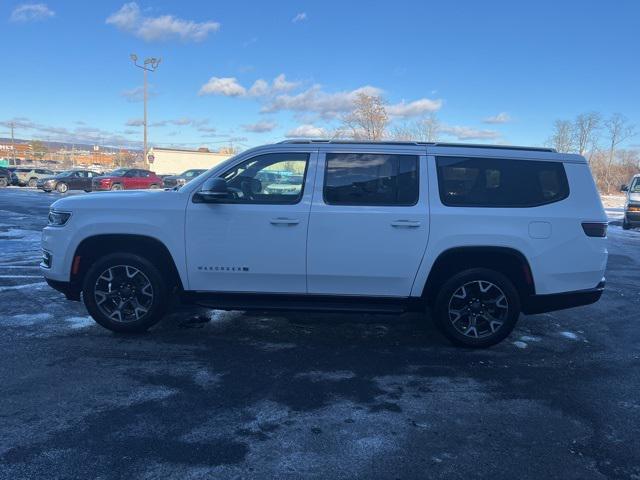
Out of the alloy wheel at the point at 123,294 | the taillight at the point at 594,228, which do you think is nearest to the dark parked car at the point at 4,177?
the alloy wheel at the point at 123,294

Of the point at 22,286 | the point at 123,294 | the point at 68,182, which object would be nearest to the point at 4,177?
the point at 68,182

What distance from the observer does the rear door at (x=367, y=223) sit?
4746 millimetres

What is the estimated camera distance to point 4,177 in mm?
35031

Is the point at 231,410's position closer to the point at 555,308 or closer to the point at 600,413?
the point at 600,413

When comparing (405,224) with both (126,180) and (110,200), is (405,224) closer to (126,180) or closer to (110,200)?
(110,200)

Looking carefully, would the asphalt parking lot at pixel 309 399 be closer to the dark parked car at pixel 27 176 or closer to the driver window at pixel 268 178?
the driver window at pixel 268 178

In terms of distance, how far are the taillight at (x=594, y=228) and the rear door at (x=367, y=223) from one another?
1532 mm

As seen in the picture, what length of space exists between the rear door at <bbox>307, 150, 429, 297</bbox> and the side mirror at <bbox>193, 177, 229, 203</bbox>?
87cm

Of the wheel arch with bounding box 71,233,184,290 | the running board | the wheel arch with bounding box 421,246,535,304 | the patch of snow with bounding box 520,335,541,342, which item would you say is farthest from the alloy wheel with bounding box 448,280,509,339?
the wheel arch with bounding box 71,233,184,290

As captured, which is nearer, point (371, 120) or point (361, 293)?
point (361, 293)

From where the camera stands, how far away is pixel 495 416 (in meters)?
3.64

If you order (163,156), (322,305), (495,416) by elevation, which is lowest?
(495,416)

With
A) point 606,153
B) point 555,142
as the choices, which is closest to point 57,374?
point 555,142

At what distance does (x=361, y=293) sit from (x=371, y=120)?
3851 cm
